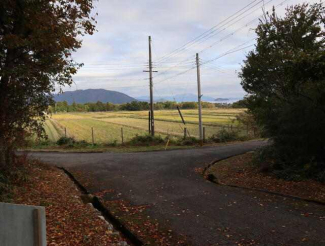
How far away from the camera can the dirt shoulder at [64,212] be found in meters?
5.33

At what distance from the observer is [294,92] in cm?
1049

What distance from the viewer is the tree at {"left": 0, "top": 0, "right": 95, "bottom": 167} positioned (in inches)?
332

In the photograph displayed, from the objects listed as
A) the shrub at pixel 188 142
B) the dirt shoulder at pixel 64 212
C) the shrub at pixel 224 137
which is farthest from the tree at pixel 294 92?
the shrub at pixel 224 137

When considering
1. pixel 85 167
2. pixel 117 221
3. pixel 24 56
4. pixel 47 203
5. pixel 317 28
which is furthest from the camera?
pixel 85 167

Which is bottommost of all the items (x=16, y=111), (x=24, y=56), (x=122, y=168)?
(x=122, y=168)

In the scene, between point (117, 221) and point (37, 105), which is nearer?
point (117, 221)

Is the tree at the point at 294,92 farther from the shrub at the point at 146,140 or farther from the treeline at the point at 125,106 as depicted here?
the treeline at the point at 125,106

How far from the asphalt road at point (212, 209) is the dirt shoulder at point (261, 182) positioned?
2.13ft

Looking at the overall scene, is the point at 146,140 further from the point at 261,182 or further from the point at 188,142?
the point at 261,182

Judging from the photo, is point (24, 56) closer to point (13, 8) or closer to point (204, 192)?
point (13, 8)

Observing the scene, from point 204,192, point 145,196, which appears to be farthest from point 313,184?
point 145,196

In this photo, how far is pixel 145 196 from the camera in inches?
343

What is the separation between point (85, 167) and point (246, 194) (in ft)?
26.9

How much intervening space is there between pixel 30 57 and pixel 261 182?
9165mm
